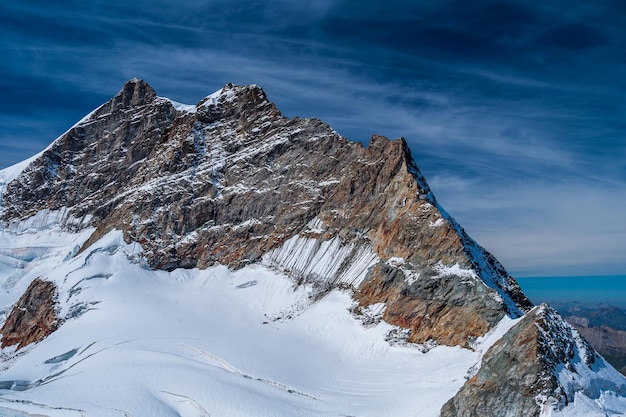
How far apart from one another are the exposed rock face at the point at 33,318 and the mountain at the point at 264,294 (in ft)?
1.15

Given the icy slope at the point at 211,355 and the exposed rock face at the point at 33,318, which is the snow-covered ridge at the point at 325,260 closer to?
the icy slope at the point at 211,355

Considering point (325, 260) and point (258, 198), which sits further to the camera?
point (258, 198)

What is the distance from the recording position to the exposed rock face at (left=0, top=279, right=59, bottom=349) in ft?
290

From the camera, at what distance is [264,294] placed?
3435 inches

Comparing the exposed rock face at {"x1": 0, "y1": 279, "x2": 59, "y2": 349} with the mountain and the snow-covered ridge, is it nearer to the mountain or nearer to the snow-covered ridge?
the mountain

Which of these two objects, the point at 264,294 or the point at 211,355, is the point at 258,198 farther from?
the point at 211,355

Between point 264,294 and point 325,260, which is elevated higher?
point 325,260

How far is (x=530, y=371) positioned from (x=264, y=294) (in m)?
52.8

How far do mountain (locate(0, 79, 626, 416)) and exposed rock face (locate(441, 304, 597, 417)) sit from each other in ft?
0.44

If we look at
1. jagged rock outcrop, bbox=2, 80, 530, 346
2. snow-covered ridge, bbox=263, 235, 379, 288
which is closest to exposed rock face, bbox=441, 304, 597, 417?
jagged rock outcrop, bbox=2, 80, 530, 346

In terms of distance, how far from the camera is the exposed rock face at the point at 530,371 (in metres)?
38.8

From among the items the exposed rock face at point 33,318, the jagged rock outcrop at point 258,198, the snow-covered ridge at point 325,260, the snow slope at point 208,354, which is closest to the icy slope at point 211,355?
the snow slope at point 208,354

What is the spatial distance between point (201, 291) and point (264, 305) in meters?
14.0

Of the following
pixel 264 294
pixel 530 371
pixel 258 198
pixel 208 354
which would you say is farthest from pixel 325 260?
pixel 530 371
